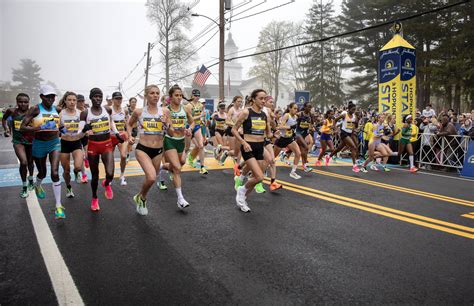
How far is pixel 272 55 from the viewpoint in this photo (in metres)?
59.3

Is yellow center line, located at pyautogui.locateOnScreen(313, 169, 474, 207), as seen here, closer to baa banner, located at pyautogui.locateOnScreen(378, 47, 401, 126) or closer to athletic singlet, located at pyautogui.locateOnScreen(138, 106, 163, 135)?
baa banner, located at pyautogui.locateOnScreen(378, 47, 401, 126)

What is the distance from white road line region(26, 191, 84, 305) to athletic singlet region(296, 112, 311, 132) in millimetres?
7193

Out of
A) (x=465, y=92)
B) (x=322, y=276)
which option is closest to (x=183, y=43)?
(x=465, y=92)

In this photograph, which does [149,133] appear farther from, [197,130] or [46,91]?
[197,130]

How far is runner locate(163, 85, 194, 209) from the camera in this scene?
634 cm

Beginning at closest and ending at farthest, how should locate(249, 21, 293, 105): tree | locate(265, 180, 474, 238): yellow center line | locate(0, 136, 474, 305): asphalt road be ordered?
locate(0, 136, 474, 305): asphalt road → locate(265, 180, 474, 238): yellow center line → locate(249, 21, 293, 105): tree

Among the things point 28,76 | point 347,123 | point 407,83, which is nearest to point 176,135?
point 347,123

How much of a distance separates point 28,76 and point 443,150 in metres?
141

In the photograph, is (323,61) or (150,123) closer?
(150,123)

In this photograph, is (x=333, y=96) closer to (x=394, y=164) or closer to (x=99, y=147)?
(x=394, y=164)

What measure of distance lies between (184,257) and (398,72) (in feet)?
45.4

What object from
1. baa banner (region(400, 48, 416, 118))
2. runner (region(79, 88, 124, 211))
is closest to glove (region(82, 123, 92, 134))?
runner (region(79, 88, 124, 211))

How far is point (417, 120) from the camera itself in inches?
590

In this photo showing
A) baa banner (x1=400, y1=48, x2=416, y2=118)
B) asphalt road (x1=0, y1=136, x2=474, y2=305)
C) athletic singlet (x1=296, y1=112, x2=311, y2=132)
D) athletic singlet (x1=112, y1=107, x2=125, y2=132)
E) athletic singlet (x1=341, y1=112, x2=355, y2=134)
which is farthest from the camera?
baa banner (x1=400, y1=48, x2=416, y2=118)
